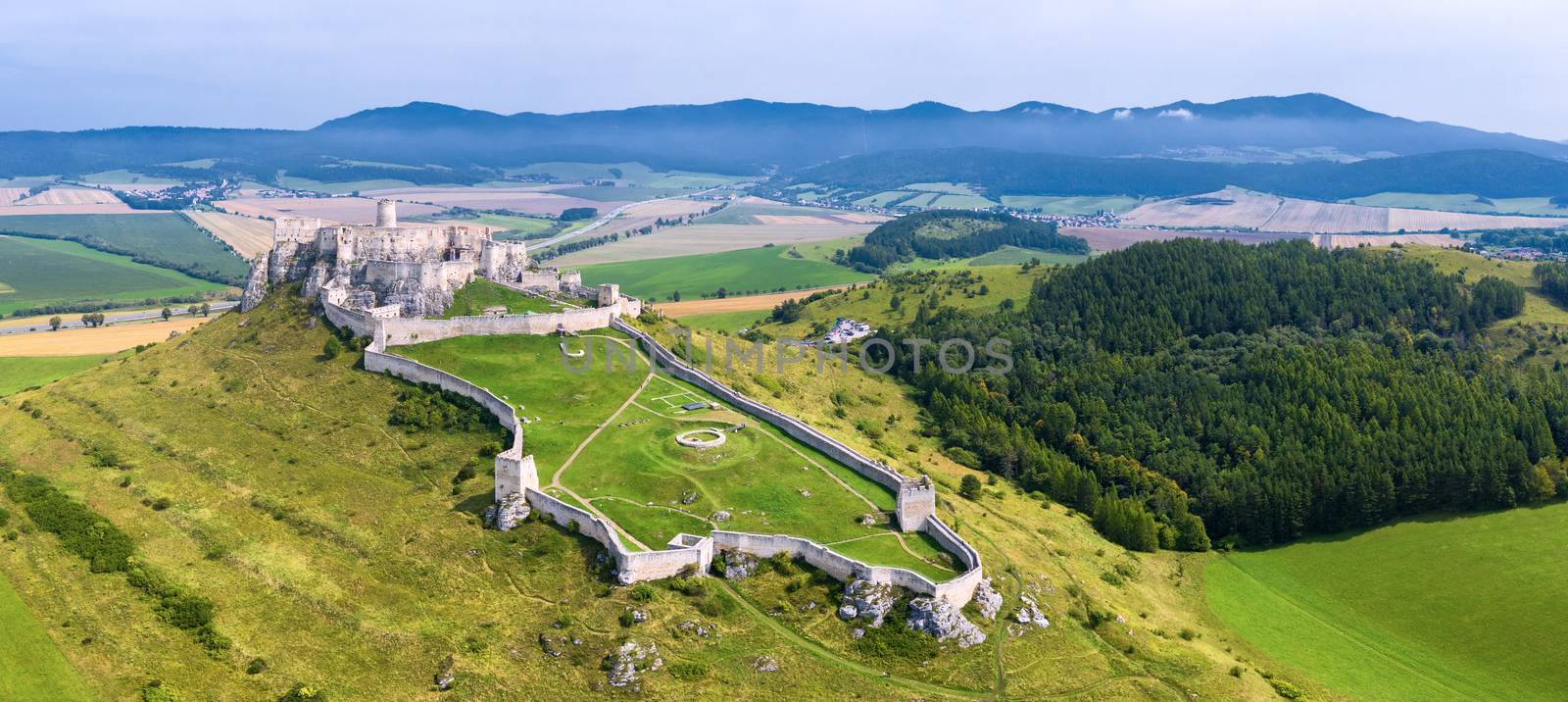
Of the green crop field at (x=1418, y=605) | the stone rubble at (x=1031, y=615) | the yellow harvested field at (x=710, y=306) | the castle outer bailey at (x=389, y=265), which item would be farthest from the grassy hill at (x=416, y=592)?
the yellow harvested field at (x=710, y=306)

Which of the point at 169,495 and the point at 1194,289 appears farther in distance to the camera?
the point at 1194,289

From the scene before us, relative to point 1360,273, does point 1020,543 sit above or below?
below

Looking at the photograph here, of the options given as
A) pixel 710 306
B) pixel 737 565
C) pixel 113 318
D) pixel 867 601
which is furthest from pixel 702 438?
pixel 113 318

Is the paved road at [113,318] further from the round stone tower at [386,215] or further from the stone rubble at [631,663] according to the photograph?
the stone rubble at [631,663]

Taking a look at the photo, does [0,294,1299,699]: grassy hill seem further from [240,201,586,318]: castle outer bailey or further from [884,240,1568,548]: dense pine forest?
[884,240,1568,548]: dense pine forest

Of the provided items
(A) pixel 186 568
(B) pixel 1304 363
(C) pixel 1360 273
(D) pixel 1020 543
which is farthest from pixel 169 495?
(C) pixel 1360 273


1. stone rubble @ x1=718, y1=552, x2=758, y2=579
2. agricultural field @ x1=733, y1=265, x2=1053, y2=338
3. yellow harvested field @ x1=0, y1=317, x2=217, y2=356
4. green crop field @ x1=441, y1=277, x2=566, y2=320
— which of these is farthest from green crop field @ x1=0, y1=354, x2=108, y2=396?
stone rubble @ x1=718, y1=552, x2=758, y2=579

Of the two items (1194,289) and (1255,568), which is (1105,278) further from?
(1255,568)
